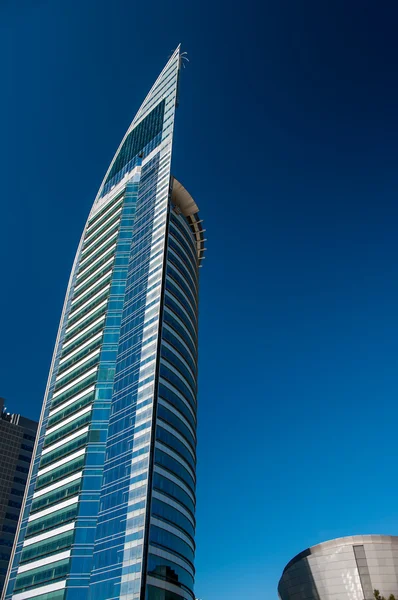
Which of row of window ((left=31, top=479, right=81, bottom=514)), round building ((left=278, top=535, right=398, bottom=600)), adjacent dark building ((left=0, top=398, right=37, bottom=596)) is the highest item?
adjacent dark building ((left=0, top=398, right=37, bottom=596))

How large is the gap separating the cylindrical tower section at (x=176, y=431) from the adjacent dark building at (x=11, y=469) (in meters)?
94.4

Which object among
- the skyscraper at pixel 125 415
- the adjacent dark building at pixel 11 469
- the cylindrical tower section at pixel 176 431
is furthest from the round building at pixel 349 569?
the adjacent dark building at pixel 11 469

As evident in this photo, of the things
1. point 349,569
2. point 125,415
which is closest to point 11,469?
point 125,415

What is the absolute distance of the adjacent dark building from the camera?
166 m

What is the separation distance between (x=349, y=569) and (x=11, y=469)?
396ft

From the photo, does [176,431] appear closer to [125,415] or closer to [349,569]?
[125,415]

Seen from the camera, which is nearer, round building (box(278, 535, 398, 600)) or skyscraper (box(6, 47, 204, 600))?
skyscraper (box(6, 47, 204, 600))

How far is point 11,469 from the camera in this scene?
6944 inches

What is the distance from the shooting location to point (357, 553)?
92.8 metres

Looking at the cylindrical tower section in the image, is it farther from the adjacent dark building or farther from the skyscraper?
the adjacent dark building

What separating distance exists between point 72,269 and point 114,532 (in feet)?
274

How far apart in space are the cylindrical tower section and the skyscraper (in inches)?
11.8

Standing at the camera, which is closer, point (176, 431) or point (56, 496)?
point (176, 431)

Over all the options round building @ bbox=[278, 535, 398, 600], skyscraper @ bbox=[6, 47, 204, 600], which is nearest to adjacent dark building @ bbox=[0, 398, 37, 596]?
skyscraper @ bbox=[6, 47, 204, 600]
